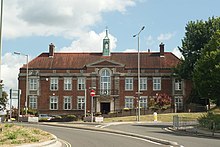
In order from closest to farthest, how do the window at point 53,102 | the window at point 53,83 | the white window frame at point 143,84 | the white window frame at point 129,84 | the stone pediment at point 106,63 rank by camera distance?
the stone pediment at point 106,63 < the white window frame at point 129,84 < the white window frame at point 143,84 < the window at point 53,102 < the window at point 53,83

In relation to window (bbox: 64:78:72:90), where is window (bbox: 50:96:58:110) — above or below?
below

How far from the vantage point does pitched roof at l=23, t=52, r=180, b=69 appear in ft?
239

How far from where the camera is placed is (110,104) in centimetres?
7094

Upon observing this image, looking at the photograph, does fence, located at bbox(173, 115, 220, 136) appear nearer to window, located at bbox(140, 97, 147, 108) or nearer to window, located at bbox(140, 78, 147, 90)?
window, located at bbox(140, 97, 147, 108)

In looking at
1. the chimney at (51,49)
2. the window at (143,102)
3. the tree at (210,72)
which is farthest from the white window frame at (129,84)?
the tree at (210,72)

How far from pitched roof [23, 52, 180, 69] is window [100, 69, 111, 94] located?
2817mm

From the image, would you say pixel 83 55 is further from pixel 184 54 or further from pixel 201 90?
pixel 201 90

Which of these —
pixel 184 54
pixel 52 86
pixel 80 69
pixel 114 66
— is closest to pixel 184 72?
pixel 184 54

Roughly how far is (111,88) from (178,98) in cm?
1187

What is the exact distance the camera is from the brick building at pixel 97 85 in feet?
234

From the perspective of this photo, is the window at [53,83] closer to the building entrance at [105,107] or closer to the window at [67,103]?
the window at [67,103]

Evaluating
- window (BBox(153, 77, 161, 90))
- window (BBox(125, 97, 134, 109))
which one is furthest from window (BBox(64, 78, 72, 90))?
window (BBox(153, 77, 161, 90))

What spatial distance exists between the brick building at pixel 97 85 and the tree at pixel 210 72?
101ft

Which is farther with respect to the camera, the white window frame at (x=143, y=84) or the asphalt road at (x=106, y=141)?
the white window frame at (x=143, y=84)
